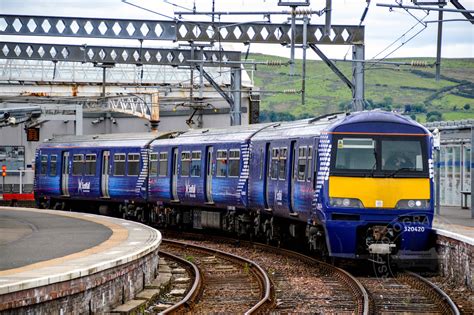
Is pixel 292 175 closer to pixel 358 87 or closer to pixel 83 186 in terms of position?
pixel 358 87

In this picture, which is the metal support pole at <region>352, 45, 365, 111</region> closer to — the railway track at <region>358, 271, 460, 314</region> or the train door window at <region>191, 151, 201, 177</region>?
the train door window at <region>191, 151, 201, 177</region>

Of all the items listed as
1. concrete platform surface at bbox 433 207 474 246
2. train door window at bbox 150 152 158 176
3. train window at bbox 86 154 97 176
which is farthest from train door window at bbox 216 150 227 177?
train window at bbox 86 154 97 176

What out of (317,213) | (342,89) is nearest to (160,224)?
(317,213)

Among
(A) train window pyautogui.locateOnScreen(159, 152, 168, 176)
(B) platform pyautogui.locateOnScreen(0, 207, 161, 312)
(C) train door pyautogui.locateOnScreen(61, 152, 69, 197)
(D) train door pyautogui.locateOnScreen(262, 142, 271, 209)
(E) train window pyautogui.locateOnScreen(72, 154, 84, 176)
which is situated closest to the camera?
(B) platform pyautogui.locateOnScreen(0, 207, 161, 312)

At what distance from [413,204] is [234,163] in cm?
1001

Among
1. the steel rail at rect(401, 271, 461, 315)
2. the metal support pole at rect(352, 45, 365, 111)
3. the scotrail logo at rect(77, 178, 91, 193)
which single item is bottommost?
the steel rail at rect(401, 271, 461, 315)

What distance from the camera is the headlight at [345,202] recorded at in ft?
73.2

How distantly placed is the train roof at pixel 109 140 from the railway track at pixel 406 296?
18.7 meters

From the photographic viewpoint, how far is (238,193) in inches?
1238

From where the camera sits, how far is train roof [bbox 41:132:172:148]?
1570 inches

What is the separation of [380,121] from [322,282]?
3.58 m

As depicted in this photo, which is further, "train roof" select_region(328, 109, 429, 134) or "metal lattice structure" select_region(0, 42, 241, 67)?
"metal lattice structure" select_region(0, 42, 241, 67)

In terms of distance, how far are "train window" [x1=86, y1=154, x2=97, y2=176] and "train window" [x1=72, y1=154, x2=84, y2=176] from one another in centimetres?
41

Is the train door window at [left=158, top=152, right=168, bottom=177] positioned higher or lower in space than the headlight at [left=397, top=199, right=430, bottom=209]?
higher
